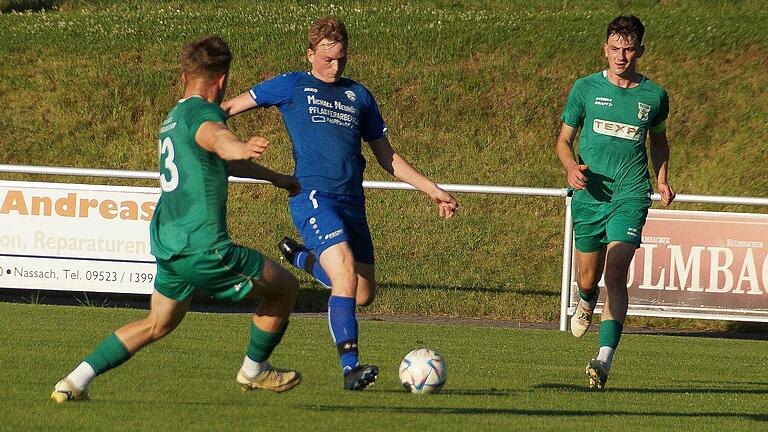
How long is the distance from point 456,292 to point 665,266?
3539 millimetres

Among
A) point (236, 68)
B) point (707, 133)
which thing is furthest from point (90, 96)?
point (707, 133)

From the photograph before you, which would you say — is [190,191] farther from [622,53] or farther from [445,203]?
[622,53]

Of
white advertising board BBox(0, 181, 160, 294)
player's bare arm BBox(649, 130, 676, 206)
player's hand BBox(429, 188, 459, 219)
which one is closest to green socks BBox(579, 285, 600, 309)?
player's bare arm BBox(649, 130, 676, 206)

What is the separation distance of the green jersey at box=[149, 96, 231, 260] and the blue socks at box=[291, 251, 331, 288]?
1714mm

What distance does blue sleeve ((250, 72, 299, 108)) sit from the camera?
8.30 meters

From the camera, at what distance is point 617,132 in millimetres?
9289

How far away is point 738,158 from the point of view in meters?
19.8

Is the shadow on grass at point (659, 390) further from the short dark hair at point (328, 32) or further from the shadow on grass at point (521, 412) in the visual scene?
the short dark hair at point (328, 32)

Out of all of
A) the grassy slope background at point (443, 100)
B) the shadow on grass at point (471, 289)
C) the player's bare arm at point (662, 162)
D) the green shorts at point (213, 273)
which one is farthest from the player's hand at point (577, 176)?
the shadow on grass at point (471, 289)

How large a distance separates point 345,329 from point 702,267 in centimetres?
737

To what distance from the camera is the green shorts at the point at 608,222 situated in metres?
9.20

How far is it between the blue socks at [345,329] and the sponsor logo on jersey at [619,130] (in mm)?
2479

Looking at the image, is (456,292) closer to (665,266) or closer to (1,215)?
(665,266)

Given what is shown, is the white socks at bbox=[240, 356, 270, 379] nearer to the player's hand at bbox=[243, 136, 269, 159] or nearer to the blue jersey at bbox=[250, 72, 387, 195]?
the blue jersey at bbox=[250, 72, 387, 195]
